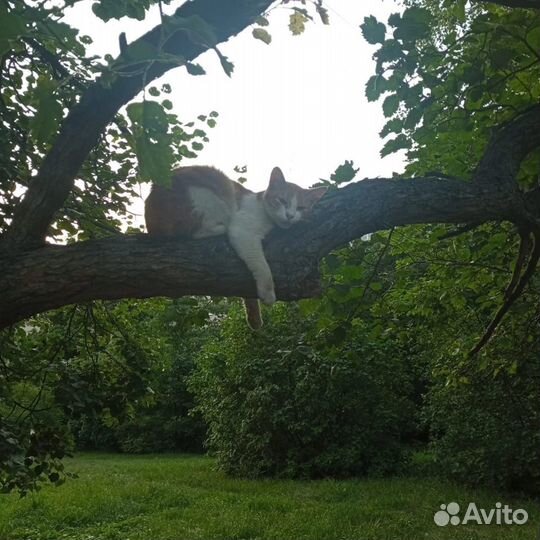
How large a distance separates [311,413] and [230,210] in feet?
23.5

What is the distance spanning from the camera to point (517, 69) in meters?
2.69

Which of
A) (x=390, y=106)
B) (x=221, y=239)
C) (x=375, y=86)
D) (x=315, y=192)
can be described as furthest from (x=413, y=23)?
(x=315, y=192)

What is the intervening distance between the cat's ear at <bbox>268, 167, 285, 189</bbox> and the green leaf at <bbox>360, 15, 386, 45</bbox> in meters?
1.61

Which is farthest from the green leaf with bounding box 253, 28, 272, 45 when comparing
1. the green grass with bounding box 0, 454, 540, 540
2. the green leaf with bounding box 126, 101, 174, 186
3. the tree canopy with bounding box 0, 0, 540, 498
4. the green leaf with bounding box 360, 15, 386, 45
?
the green grass with bounding box 0, 454, 540, 540

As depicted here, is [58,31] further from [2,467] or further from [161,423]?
[161,423]

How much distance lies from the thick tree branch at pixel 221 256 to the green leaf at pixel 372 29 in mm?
565

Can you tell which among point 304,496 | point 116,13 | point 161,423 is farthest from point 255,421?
point 116,13

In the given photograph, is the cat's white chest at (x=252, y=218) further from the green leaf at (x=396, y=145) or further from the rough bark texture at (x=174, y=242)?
the green leaf at (x=396, y=145)

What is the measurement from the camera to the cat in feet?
8.01

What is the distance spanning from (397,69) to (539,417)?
6815 mm

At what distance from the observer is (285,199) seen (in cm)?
368

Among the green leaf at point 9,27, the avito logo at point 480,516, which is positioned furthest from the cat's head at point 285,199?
the avito logo at point 480,516

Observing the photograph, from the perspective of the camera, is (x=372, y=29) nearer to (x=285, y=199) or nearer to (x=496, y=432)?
(x=285, y=199)

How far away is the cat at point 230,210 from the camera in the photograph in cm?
244
